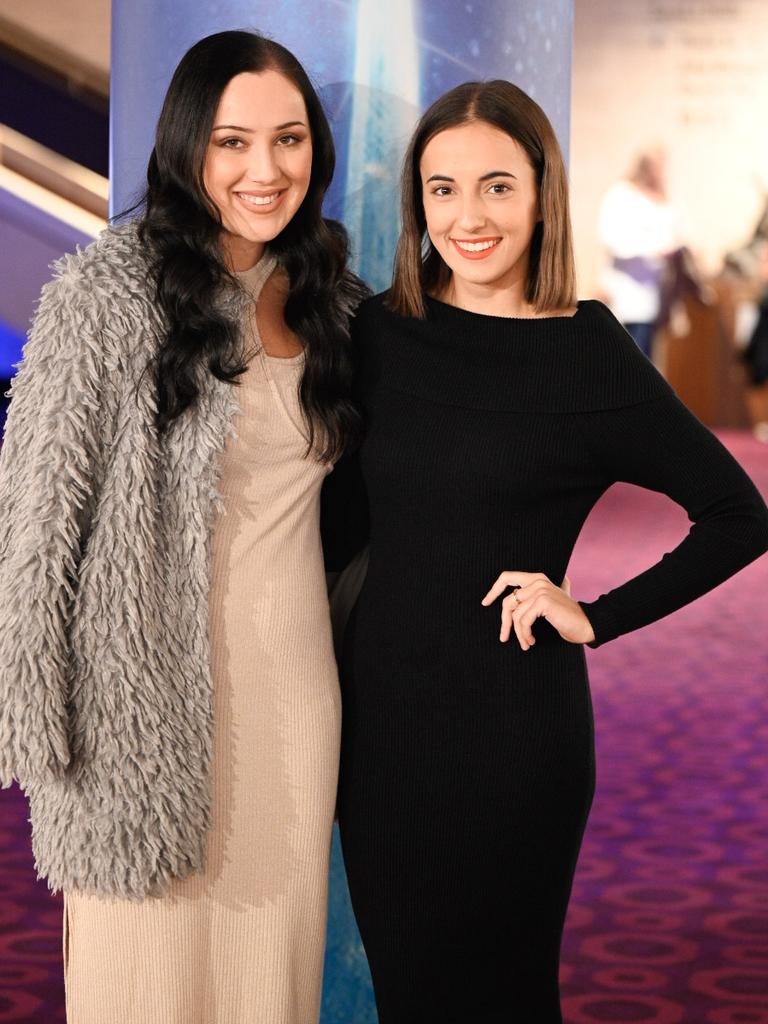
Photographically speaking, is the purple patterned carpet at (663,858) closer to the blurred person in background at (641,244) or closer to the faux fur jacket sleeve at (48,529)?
the faux fur jacket sleeve at (48,529)

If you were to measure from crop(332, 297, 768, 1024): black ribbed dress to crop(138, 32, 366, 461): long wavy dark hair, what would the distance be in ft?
0.43

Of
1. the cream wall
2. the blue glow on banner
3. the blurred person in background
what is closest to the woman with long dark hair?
the blue glow on banner

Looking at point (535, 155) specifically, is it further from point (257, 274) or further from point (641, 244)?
point (641, 244)

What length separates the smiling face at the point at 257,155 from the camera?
79.4 inches

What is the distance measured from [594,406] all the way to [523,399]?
104 millimetres

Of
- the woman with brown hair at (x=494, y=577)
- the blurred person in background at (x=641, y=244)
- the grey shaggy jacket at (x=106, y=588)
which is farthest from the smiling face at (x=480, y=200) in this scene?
the blurred person in background at (x=641, y=244)

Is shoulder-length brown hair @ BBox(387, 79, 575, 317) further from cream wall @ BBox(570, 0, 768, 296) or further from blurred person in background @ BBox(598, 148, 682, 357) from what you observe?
cream wall @ BBox(570, 0, 768, 296)

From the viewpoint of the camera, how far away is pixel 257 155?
2.02 metres

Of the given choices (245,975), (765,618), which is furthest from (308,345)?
(765,618)

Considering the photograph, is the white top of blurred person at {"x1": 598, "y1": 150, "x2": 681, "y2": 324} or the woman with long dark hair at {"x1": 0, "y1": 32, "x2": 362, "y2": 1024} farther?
the white top of blurred person at {"x1": 598, "y1": 150, "x2": 681, "y2": 324}

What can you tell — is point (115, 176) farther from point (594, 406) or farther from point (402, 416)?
point (594, 406)

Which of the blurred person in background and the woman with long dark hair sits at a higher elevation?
the blurred person in background

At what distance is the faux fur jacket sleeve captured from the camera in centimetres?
186

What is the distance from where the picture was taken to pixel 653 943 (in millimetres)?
3586
